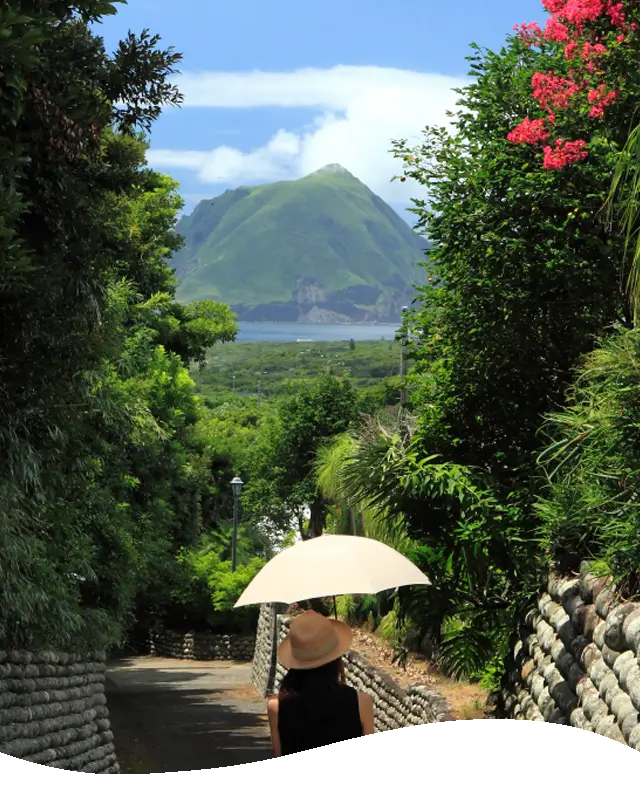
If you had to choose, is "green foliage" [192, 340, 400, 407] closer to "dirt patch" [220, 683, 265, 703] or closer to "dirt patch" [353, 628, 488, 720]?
"dirt patch" [220, 683, 265, 703]

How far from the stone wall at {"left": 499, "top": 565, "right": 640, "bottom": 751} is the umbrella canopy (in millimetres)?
1399

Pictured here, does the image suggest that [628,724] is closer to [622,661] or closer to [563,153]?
[622,661]

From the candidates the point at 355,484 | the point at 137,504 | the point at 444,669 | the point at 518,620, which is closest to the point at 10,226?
the point at 355,484

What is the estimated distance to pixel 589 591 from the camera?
8.88 metres

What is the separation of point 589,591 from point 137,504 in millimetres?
13825

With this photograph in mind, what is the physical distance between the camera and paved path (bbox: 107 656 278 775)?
54.6 ft

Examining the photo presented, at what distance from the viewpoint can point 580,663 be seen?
8664mm

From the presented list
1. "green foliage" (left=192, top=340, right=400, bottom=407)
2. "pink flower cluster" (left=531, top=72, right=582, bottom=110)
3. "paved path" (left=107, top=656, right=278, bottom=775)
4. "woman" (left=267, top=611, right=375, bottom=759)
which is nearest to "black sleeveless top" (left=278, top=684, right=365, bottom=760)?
"woman" (left=267, top=611, right=375, bottom=759)

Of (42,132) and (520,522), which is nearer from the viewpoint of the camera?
(42,132)

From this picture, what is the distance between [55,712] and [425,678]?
21.0ft

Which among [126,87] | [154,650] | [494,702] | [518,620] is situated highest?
[126,87]

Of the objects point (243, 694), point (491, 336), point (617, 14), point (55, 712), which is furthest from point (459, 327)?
point (243, 694)
